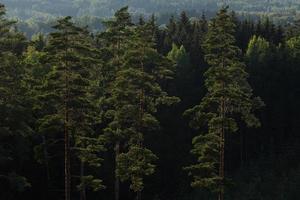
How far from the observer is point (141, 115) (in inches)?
1382

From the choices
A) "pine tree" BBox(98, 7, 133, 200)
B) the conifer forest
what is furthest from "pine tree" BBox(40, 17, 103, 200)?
"pine tree" BBox(98, 7, 133, 200)

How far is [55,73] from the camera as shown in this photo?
91.0 ft

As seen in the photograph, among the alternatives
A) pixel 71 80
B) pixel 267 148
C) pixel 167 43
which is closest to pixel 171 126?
pixel 267 148

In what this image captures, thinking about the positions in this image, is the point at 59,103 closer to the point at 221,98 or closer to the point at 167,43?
the point at 221,98

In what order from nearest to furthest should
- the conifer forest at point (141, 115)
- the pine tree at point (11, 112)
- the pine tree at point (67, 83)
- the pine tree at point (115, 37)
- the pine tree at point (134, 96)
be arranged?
the pine tree at point (11, 112) → the pine tree at point (67, 83) → the conifer forest at point (141, 115) → the pine tree at point (134, 96) → the pine tree at point (115, 37)

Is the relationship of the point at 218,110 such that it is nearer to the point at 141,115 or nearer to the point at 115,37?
the point at 141,115

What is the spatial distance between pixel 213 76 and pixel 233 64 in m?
1.71

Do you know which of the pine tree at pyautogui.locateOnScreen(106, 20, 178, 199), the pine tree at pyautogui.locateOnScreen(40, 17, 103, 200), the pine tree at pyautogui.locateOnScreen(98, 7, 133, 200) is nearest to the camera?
the pine tree at pyautogui.locateOnScreen(40, 17, 103, 200)

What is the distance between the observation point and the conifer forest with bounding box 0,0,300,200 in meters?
29.0

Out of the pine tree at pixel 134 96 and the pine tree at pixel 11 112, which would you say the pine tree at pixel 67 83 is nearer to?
the pine tree at pixel 11 112

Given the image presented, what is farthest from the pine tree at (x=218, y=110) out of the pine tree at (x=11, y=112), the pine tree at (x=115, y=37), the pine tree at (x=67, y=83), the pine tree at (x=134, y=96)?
the pine tree at (x=115, y=37)

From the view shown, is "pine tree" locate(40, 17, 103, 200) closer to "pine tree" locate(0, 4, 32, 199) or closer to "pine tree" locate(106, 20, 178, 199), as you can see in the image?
"pine tree" locate(0, 4, 32, 199)

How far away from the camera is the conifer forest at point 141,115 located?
29016 mm

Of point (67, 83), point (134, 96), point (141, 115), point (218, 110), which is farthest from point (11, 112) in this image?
point (218, 110)
